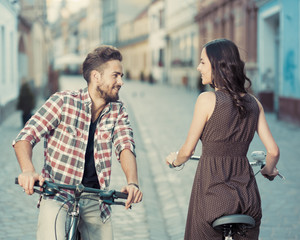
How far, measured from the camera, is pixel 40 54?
34.8 meters

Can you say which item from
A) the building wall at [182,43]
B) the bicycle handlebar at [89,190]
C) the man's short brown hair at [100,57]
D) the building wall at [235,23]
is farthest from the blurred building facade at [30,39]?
the bicycle handlebar at [89,190]

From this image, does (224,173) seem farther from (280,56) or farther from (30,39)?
(30,39)

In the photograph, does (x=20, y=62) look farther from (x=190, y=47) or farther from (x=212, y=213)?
(x=212, y=213)

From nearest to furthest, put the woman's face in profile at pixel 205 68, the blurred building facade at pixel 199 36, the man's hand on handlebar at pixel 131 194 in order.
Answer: the man's hand on handlebar at pixel 131 194 < the woman's face in profile at pixel 205 68 < the blurred building facade at pixel 199 36

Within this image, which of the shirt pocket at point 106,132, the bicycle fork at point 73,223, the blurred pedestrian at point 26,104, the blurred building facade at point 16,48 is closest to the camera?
the bicycle fork at point 73,223

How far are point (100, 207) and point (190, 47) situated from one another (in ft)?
115

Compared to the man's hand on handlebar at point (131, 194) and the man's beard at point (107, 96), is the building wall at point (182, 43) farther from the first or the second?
the man's hand on handlebar at point (131, 194)

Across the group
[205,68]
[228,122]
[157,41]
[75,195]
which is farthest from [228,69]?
[157,41]

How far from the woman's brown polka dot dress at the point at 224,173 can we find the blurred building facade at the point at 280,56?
1208 centimetres

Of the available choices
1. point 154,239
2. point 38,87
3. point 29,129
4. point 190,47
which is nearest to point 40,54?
point 38,87

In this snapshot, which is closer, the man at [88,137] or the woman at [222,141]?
the woman at [222,141]

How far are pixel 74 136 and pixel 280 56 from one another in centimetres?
1492

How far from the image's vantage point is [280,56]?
1736 cm

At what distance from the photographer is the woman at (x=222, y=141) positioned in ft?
9.80
